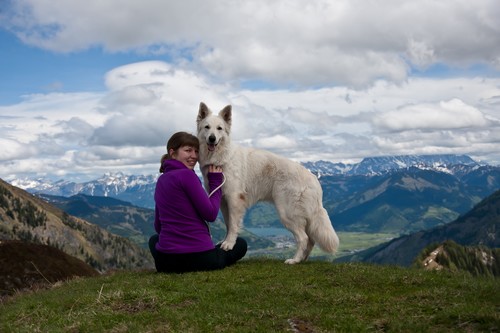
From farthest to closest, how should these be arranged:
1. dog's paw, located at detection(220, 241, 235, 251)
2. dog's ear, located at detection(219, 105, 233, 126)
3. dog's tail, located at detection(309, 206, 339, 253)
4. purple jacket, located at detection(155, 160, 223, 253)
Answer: dog's tail, located at detection(309, 206, 339, 253) → dog's paw, located at detection(220, 241, 235, 251) → dog's ear, located at detection(219, 105, 233, 126) → purple jacket, located at detection(155, 160, 223, 253)

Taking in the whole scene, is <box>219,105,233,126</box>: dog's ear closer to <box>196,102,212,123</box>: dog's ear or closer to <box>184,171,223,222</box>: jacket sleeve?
<box>196,102,212,123</box>: dog's ear

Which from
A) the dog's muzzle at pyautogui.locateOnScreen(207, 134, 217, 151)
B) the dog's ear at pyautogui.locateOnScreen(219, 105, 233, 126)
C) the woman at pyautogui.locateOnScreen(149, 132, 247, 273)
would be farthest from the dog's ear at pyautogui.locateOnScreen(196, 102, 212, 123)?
the woman at pyautogui.locateOnScreen(149, 132, 247, 273)

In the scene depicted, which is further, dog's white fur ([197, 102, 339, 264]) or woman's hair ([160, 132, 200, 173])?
dog's white fur ([197, 102, 339, 264])

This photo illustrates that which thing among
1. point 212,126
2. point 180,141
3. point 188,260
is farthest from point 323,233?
point 180,141

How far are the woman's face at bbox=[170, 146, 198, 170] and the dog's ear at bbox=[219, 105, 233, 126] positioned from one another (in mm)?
1924

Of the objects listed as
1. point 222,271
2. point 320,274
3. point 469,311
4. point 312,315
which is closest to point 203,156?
point 222,271

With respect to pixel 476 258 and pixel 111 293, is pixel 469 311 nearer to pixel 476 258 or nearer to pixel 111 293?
pixel 111 293

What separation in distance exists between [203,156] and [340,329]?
824 cm

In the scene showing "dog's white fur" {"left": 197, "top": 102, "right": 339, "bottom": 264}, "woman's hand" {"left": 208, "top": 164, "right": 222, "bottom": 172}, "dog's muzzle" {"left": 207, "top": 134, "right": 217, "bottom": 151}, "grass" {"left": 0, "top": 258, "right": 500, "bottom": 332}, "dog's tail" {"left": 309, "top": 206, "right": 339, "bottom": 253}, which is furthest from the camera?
"dog's tail" {"left": 309, "top": 206, "right": 339, "bottom": 253}

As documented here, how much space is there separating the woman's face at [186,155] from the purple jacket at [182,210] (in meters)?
0.17

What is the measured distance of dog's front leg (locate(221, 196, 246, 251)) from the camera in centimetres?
A: 1548

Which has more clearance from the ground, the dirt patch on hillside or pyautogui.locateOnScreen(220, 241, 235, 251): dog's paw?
pyautogui.locateOnScreen(220, 241, 235, 251): dog's paw

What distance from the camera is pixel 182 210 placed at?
1354cm

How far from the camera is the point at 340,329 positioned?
8.56 metres
